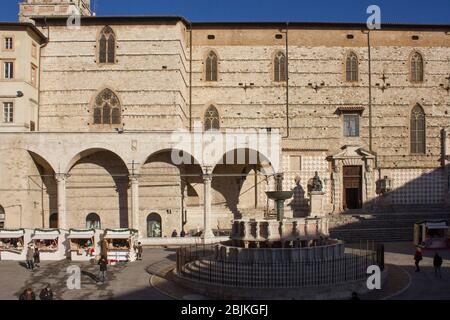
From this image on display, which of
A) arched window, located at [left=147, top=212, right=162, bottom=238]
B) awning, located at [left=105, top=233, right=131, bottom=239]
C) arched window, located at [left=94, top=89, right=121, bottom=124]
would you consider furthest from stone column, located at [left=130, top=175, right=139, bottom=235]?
awning, located at [left=105, top=233, right=131, bottom=239]

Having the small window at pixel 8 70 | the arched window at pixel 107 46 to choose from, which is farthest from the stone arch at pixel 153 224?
the small window at pixel 8 70

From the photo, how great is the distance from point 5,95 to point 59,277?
15.5m

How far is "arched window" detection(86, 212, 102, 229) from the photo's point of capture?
113 feet

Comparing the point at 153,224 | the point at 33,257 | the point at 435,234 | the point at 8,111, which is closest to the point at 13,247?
the point at 33,257

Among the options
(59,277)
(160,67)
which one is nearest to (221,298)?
(59,277)

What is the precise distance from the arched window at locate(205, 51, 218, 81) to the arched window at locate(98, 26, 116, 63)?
6.61m

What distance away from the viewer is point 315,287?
56.7 ft

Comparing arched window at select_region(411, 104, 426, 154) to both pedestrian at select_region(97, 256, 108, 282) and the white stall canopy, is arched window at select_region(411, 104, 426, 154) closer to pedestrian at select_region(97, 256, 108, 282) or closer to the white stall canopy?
pedestrian at select_region(97, 256, 108, 282)

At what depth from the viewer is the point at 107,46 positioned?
36.5 meters

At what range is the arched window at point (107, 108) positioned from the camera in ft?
119

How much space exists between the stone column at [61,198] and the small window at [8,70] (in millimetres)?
7056

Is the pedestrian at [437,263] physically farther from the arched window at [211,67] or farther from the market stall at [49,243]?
the arched window at [211,67]

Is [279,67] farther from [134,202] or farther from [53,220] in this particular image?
[53,220]
